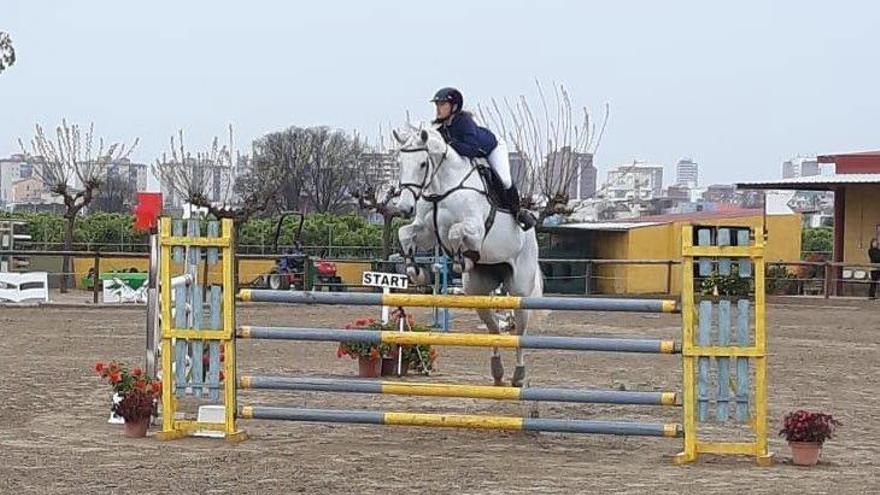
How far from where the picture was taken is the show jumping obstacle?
736cm

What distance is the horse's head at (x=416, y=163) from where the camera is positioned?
7852 mm

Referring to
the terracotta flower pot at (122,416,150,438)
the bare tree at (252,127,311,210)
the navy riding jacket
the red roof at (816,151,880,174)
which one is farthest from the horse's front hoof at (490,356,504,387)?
the bare tree at (252,127,311,210)

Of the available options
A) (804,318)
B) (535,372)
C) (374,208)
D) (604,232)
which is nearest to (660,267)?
(604,232)

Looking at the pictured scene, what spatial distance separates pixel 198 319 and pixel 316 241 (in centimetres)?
2942

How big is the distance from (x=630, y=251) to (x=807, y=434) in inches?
968

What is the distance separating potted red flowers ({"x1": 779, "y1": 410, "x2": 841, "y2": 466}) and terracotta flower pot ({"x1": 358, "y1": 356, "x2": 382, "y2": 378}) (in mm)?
5135

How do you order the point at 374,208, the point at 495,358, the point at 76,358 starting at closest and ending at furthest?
the point at 495,358 → the point at 76,358 → the point at 374,208

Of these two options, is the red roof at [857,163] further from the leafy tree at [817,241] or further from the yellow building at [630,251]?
the leafy tree at [817,241]

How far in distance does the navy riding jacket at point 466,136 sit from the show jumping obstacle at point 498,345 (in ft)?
3.17

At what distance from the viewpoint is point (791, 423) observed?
731 centimetres

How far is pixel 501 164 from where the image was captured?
8500 mm

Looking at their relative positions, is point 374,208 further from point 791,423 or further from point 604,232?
point 791,423

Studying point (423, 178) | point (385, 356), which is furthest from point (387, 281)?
point (423, 178)

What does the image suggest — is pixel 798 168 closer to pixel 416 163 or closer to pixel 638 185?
pixel 638 185
